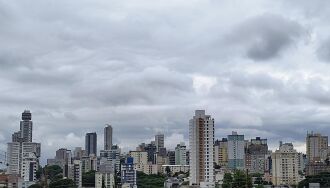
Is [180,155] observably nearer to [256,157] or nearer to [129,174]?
[256,157]

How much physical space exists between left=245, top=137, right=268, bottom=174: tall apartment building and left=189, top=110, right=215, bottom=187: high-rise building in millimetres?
59180

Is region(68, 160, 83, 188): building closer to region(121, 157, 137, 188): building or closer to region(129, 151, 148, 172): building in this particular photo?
region(121, 157, 137, 188): building

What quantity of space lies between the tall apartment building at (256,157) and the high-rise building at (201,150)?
194ft

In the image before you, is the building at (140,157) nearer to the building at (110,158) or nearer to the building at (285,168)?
the building at (110,158)

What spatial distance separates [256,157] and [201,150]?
72129 millimetres

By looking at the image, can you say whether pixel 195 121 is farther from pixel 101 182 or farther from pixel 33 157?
pixel 33 157

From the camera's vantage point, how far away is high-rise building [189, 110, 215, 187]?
284ft

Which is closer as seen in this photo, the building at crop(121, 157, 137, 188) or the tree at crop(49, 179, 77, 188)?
the tree at crop(49, 179, 77, 188)

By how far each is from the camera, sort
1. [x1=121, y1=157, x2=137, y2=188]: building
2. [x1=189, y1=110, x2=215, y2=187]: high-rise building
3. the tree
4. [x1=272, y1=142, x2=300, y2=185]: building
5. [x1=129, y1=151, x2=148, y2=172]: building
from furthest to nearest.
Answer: [x1=129, y1=151, x2=148, y2=172]: building → [x1=272, y1=142, x2=300, y2=185]: building → [x1=121, y1=157, x2=137, y2=188]: building → [x1=189, y1=110, x2=215, y2=187]: high-rise building → the tree

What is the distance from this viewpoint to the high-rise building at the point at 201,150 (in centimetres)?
8662

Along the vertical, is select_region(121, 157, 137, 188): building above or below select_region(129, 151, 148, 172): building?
below

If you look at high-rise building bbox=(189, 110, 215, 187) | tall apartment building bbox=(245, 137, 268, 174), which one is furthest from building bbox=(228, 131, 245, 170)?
high-rise building bbox=(189, 110, 215, 187)

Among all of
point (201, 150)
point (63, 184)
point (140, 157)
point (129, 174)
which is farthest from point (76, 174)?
point (140, 157)

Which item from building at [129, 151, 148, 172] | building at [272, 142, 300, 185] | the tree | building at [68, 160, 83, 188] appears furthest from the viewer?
building at [129, 151, 148, 172]
